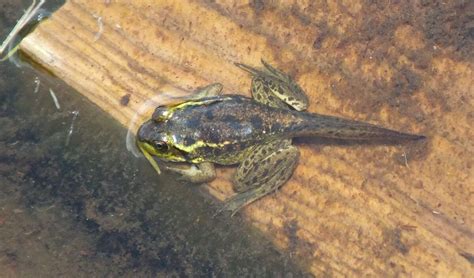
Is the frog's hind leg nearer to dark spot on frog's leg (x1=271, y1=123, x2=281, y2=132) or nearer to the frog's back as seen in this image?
the frog's back

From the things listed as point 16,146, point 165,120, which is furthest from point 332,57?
point 16,146

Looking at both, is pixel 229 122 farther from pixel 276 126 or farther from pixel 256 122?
pixel 276 126

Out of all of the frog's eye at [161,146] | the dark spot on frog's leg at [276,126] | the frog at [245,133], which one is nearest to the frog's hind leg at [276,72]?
the frog at [245,133]

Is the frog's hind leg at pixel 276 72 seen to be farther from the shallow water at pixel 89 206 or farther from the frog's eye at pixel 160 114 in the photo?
the shallow water at pixel 89 206

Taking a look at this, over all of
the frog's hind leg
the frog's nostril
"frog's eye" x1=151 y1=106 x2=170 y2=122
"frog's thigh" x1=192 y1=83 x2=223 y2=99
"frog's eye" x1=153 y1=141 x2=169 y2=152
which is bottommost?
"frog's eye" x1=153 y1=141 x2=169 y2=152

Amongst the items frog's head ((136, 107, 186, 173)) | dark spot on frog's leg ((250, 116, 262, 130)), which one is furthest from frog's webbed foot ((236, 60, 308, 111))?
frog's head ((136, 107, 186, 173))

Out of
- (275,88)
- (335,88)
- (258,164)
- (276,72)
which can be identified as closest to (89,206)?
(258,164)
